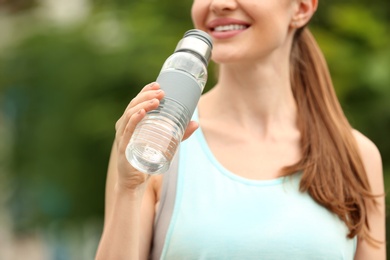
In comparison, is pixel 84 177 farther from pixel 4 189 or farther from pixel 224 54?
pixel 224 54

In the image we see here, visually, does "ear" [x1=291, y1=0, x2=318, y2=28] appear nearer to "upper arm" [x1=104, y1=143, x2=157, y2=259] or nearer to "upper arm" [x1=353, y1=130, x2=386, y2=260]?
"upper arm" [x1=353, y1=130, x2=386, y2=260]

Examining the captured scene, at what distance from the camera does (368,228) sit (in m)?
3.39

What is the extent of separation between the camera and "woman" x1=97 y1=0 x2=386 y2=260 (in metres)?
3.13

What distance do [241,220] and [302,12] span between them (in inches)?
29.1

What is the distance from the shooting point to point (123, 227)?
2908 mm

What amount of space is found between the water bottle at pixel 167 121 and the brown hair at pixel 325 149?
73cm

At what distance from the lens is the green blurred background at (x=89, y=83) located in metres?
5.66

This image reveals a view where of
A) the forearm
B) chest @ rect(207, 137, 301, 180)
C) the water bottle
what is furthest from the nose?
the forearm

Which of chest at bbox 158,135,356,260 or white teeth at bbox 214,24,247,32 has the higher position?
white teeth at bbox 214,24,247,32

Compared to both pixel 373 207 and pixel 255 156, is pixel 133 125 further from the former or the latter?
pixel 373 207

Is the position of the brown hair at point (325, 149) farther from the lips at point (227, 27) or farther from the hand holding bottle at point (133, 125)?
the hand holding bottle at point (133, 125)

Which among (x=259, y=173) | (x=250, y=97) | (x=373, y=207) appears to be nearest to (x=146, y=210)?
(x=259, y=173)

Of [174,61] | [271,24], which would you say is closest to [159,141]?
[174,61]

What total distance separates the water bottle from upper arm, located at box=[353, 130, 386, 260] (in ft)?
3.06
